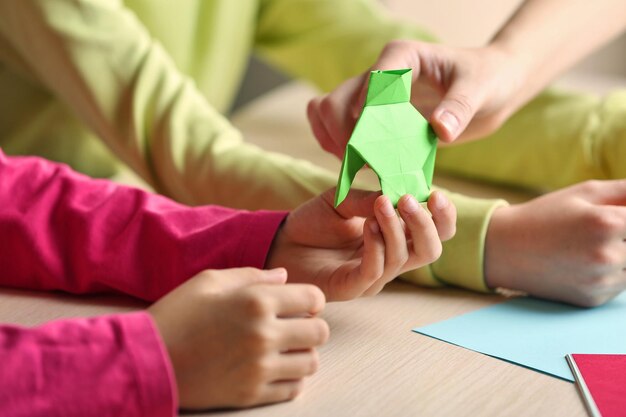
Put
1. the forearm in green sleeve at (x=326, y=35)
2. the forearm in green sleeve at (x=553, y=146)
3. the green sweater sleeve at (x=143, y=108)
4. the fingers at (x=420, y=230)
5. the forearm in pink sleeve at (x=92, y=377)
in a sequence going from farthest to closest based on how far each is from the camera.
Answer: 1. the forearm in green sleeve at (x=326, y=35)
2. the forearm in green sleeve at (x=553, y=146)
3. the green sweater sleeve at (x=143, y=108)
4. the fingers at (x=420, y=230)
5. the forearm in pink sleeve at (x=92, y=377)

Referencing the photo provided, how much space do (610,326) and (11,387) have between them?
1.31 ft

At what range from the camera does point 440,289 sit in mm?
674

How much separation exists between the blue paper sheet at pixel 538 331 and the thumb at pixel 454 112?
13cm

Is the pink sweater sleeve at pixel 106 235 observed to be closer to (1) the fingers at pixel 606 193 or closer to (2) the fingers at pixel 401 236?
(2) the fingers at pixel 401 236

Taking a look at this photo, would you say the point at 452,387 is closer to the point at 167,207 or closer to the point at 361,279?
the point at 361,279

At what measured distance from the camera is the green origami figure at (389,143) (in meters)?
0.53

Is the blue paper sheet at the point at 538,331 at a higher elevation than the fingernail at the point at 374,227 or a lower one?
lower

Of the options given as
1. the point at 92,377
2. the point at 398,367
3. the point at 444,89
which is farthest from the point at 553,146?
the point at 92,377

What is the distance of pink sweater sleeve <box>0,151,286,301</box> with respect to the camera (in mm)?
625

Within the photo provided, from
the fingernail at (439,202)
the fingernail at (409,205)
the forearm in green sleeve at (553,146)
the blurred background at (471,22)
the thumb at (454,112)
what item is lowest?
the blurred background at (471,22)

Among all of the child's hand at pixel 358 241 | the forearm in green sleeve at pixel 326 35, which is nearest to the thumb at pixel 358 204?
the child's hand at pixel 358 241

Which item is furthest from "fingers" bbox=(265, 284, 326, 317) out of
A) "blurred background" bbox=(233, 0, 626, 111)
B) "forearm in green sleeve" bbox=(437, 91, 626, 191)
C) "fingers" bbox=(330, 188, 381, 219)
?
"blurred background" bbox=(233, 0, 626, 111)

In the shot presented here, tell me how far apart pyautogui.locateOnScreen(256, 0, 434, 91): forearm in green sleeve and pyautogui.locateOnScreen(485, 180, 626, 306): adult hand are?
45 cm

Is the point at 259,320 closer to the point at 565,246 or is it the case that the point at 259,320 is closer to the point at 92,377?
the point at 92,377
